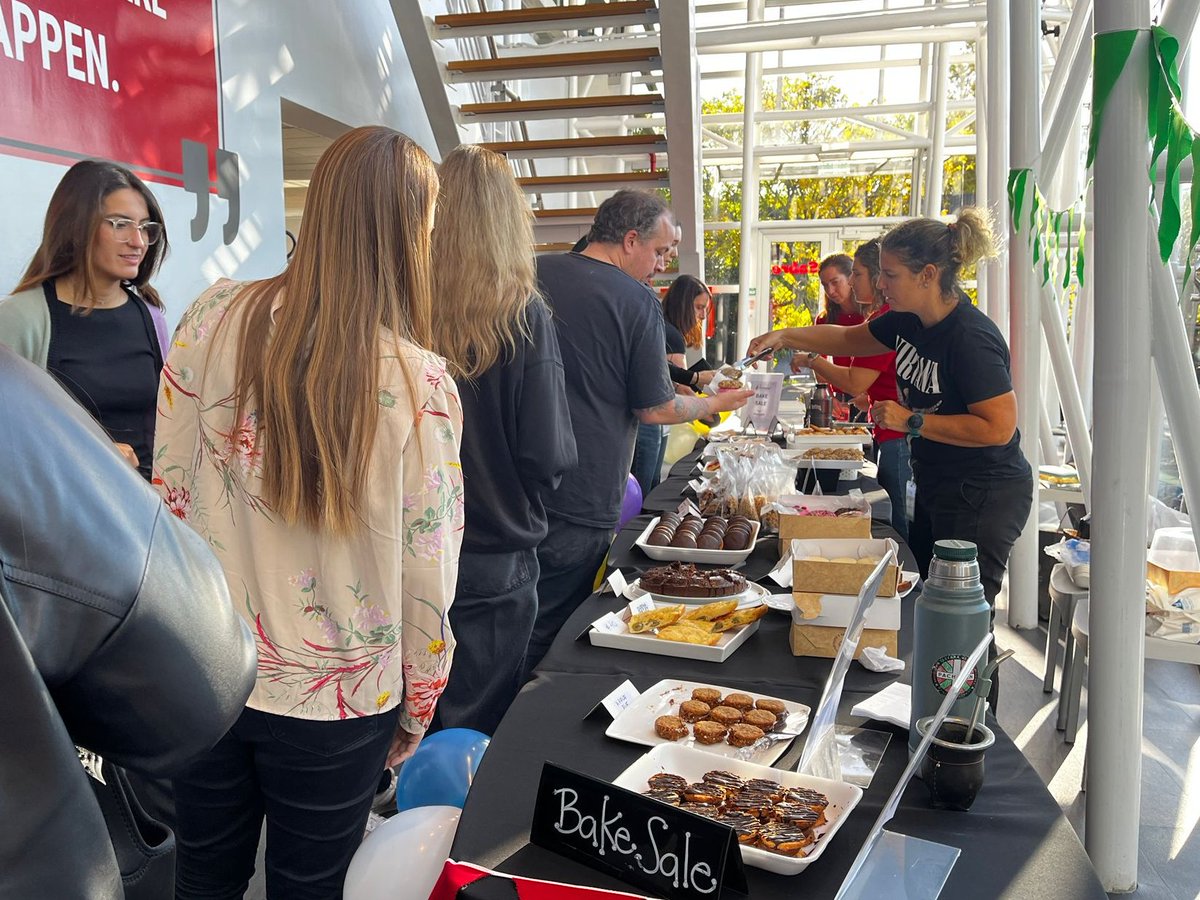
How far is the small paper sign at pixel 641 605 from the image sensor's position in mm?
1881

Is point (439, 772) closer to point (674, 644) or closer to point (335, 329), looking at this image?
point (674, 644)

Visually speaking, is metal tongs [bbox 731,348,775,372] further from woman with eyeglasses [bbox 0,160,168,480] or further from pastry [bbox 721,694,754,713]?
pastry [bbox 721,694,754,713]

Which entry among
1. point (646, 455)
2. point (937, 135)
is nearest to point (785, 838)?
point (646, 455)

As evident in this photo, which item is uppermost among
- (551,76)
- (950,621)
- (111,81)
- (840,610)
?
(551,76)

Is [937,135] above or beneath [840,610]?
above

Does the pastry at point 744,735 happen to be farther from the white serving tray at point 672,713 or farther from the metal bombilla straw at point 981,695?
the metal bombilla straw at point 981,695

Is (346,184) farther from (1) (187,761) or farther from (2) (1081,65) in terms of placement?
(2) (1081,65)

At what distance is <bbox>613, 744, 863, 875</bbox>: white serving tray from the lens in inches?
40.4

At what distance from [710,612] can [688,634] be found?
0.33 feet

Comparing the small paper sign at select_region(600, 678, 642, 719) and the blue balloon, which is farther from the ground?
the small paper sign at select_region(600, 678, 642, 719)

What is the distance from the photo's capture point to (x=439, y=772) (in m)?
1.80

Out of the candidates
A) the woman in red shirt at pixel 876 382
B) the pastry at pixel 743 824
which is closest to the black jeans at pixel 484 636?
the pastry at pixel 743 824

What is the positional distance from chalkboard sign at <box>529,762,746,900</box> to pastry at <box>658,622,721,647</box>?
66 centimetres

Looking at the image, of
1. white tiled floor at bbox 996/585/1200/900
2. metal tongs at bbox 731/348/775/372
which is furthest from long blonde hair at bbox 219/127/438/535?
metal tongs at bbox 731/348/775/372
